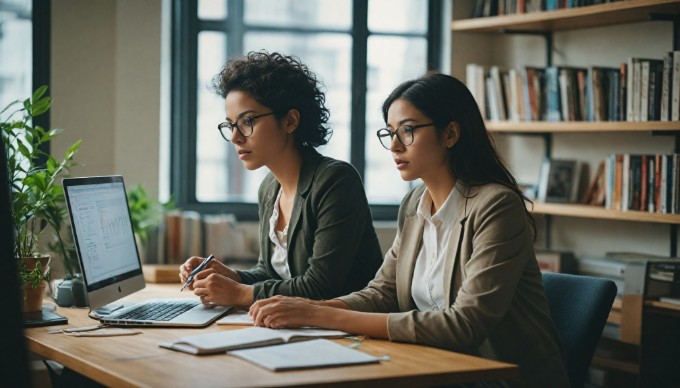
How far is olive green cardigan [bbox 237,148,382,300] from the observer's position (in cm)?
247

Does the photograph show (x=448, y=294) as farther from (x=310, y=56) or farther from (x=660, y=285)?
(x=310, y=56)

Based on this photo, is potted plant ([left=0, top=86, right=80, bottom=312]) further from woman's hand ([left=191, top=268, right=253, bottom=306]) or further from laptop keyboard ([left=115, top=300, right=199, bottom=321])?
woman's hand ([left=191, top=268, right=253, bottom=306])

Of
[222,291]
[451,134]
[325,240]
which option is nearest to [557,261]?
[325,240]

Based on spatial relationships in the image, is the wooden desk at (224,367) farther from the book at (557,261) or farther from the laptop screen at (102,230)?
the book at (557,261)

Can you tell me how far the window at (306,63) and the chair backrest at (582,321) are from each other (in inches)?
96.4

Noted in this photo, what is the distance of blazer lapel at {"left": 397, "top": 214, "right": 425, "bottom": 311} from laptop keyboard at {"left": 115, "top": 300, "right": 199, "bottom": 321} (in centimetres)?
56

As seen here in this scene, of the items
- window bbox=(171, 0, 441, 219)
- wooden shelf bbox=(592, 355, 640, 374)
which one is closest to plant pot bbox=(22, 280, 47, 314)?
window bbox=(171, 0, 441, 219)

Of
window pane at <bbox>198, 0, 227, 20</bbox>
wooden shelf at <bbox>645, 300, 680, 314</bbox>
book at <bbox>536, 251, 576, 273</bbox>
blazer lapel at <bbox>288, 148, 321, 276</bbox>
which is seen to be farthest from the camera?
window pane at <bbox>198, 0, 227, 20</bbox>

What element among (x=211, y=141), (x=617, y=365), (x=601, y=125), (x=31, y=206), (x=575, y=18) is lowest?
(x=617, y=365)

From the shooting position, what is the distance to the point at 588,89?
400 cm

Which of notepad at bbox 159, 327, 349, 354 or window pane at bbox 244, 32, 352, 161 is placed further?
window pane at bbox 244, 32, 352, 161

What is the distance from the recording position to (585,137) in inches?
169

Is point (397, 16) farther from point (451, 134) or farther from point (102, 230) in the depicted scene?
point (102, 230)

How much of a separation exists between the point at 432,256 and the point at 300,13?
2591 mm
